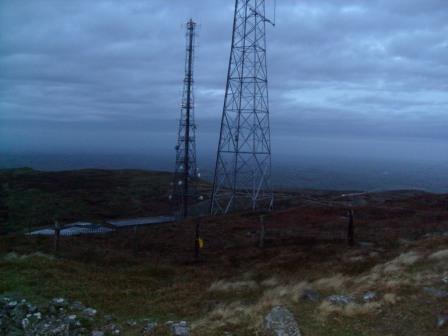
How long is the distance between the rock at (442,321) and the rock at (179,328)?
17.3 ft

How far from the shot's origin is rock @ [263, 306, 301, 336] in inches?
360

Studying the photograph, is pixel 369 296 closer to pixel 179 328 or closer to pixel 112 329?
pixel 179 328

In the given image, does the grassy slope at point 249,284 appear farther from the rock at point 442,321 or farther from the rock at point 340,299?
the rock at point 340,299

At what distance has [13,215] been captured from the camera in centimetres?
4453

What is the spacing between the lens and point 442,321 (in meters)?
8.98

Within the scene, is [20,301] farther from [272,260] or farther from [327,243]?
[327,243]

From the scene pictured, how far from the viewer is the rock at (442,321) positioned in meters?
8.89

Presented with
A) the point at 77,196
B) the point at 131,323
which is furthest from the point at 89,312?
the point at 77,196

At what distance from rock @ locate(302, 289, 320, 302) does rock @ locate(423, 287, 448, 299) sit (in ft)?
8.93

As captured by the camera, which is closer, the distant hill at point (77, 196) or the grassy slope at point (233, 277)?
the grassy slope at point (233, 277)

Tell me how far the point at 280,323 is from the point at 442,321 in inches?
131

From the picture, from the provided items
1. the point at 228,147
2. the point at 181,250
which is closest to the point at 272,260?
the point at 181,250

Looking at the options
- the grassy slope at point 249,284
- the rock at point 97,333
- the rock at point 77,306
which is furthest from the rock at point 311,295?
the rock at point 77,306

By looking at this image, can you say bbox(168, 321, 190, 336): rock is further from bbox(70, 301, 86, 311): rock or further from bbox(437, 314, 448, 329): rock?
bbox(437, 314, 448, 329): rock
